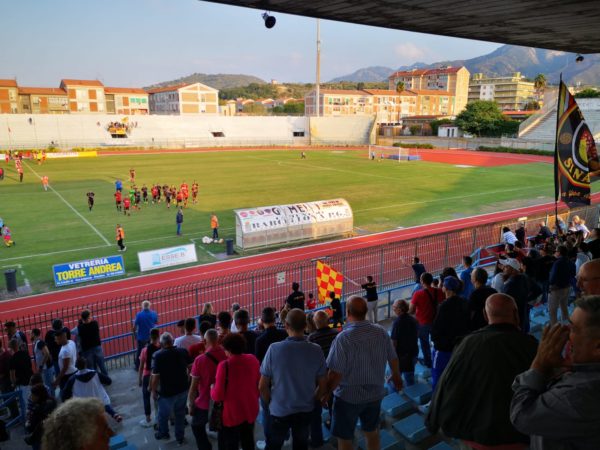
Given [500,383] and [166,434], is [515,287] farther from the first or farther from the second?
[166,434]

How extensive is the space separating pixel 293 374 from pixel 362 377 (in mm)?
678

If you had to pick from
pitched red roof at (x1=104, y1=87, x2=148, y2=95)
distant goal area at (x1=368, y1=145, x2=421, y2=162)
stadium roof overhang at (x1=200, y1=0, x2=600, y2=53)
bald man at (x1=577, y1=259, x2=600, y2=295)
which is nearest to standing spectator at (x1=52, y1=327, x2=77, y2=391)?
stadium roof overhang at (x1=200, y1=0, x2=600, y2=53)

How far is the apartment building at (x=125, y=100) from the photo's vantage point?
130750 millimetres

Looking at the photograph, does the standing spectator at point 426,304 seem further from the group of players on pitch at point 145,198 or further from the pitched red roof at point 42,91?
the pitched red roof at point 42,91

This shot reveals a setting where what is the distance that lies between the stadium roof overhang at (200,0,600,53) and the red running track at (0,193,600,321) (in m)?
11.3

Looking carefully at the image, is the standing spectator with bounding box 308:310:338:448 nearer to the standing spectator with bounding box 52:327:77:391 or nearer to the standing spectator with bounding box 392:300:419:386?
the standing spectator with bounding box 392:300:419:386

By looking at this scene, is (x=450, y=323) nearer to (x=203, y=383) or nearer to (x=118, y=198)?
(x=203, y=383)

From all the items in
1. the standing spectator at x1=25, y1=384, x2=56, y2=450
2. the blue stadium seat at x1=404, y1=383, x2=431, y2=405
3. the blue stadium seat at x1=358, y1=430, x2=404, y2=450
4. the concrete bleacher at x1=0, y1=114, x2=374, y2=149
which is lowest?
the blue stadium seat at x1=404, y1=383, x2=431, y2=405

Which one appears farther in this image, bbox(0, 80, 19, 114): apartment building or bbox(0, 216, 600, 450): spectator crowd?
bbox(0, 80, 19, 114): apartment building

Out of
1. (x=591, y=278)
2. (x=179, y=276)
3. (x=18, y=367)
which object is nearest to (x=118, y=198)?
(x=179, y=276)

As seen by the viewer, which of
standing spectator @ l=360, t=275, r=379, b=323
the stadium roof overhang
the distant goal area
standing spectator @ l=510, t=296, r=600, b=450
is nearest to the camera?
standing spectator @ l=510, t=296, r=600, b=450

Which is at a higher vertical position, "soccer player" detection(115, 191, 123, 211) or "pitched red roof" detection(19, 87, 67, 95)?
"pitched red roof" detection(19, 87, 67, 95)

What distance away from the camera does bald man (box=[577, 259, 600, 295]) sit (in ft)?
13.4

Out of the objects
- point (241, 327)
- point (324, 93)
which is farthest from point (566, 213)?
point (324, 93)
